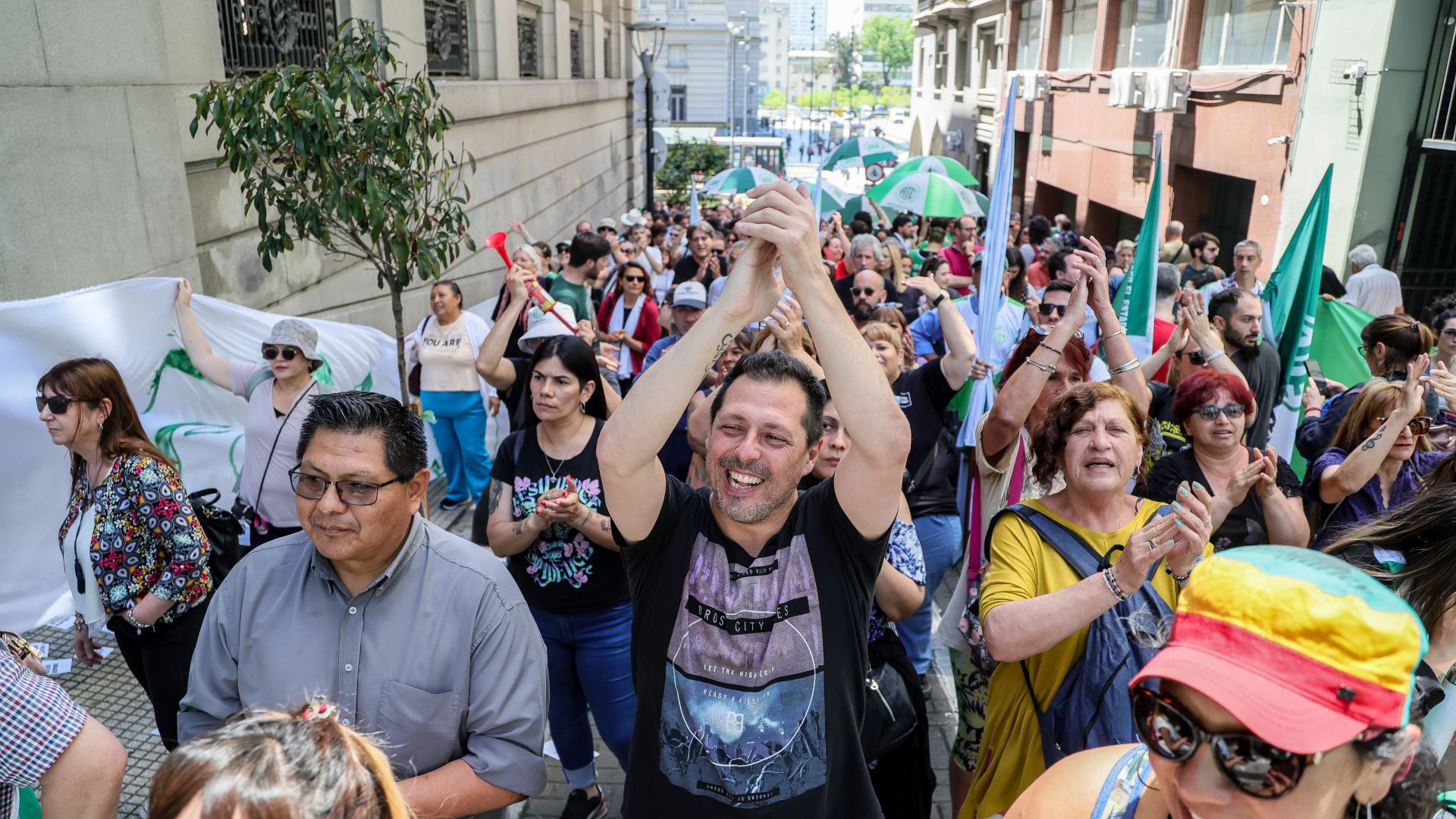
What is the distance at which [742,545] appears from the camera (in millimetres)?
2320

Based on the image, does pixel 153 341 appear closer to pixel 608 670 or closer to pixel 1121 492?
pixel 608 670

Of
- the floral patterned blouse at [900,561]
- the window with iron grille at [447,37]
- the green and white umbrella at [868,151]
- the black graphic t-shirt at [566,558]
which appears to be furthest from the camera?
the green and white umbrella at [868,151]

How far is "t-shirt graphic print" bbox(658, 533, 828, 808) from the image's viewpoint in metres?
2.19

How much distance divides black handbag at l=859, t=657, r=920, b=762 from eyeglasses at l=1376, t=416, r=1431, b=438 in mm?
2428

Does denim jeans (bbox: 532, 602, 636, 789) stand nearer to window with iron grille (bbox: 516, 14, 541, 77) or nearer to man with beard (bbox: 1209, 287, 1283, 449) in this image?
man with beard (bbox: 1209, 287, 1283, 449)

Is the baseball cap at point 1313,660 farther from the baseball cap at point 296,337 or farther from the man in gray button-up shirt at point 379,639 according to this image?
the baseball cap at point 296,337

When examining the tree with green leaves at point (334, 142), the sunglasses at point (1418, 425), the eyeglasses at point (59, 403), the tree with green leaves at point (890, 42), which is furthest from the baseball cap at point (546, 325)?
the tree with green leaves at point (890, 42)

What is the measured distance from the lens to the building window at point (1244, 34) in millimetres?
14109

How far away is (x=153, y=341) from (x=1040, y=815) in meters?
4.86

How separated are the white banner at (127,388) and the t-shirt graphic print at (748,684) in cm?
363

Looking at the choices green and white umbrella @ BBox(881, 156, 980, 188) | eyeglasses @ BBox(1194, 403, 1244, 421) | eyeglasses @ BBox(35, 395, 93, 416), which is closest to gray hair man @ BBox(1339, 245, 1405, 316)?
green and white umbrella @ BBox(881, 156, 980, 188)

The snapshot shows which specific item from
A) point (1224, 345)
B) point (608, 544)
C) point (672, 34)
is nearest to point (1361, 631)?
point (608, 544)

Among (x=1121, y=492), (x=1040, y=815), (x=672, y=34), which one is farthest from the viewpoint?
(x=672, y=34)

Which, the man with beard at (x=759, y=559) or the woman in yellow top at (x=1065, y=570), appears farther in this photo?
the woman in yellow top at (x=1065, y=570)
